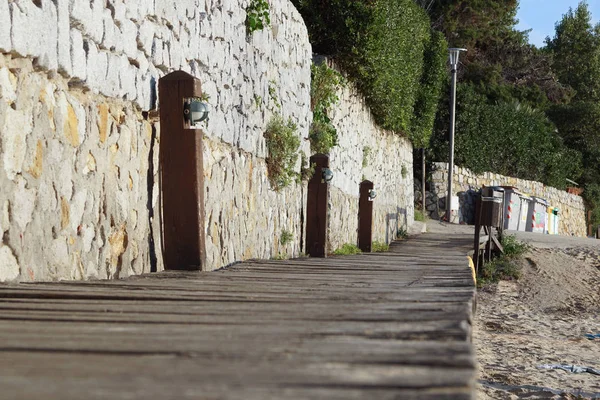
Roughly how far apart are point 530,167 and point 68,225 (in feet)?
98.5

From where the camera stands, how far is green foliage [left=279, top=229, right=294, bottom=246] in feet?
29.7

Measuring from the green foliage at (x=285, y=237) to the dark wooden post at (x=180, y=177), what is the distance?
374cm

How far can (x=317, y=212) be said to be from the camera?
9211 millimetres

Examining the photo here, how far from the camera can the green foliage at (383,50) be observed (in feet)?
42.9

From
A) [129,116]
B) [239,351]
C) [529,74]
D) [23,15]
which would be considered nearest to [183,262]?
[129,116]

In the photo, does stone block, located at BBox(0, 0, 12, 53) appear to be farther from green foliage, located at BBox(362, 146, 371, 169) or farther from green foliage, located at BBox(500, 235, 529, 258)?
green foliage, located at BBox(500, 235, 529, 258)

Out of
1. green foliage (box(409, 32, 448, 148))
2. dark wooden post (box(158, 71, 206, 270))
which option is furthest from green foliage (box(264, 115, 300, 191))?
green foliage (box(409, 32, 448, 148))

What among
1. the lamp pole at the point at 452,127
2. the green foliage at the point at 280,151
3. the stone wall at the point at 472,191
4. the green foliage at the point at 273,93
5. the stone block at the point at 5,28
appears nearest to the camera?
the stone block at the point at 5,28

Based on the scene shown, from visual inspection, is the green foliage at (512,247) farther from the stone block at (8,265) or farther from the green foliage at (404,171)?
the stone block at (8,265)

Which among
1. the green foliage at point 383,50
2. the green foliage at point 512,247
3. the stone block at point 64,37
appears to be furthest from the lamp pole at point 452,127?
the stone block at point 64,37

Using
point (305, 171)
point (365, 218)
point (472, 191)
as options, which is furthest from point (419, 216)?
point (305, 171)

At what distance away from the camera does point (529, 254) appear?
1711 centimetres

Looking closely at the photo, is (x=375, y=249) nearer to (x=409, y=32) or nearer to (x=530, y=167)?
(x=409, y=32)

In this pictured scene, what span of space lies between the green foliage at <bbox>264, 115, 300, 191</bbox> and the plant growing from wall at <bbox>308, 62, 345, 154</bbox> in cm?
227
